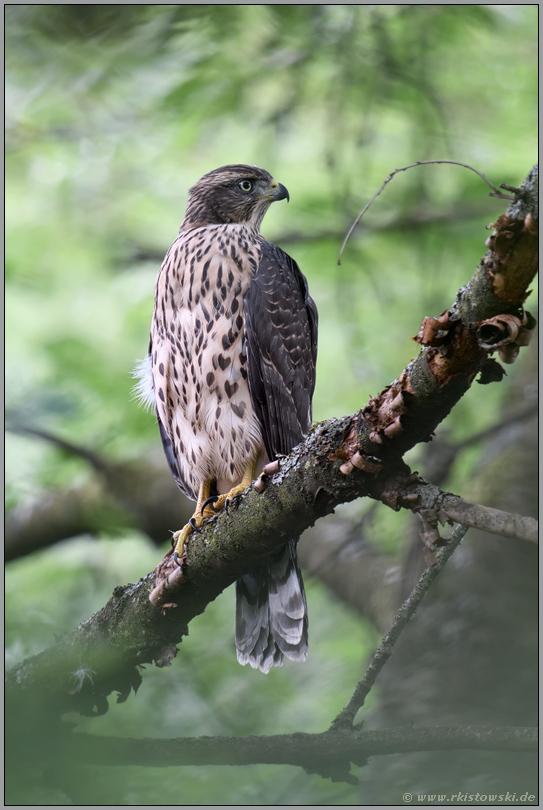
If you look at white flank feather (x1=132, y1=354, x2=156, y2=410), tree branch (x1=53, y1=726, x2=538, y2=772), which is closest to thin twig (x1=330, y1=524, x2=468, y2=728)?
tree branch (x1=53, y1=726, x2=538, y2=772)

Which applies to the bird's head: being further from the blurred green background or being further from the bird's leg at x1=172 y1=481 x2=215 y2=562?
the bird's leg at x1=172 y1=481 x2=215 y2=562

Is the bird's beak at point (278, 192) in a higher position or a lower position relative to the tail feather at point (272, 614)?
higher

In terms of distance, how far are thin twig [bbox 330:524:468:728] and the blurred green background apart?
1.14 metres

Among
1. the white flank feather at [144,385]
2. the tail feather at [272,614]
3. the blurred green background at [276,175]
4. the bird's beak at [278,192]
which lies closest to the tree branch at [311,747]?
the tail feather at [272,614]

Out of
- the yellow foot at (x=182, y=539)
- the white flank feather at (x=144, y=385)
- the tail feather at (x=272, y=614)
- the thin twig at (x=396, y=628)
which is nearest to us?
the thin twig at (x=396, y=628)

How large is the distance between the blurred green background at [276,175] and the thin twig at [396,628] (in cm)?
114

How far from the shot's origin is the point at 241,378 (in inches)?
103

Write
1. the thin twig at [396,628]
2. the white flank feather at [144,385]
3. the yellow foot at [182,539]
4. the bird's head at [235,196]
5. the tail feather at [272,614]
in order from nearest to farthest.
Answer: the thin twig at [396,628] → the yellow foot at [182,539] → the tail feather at [272,614] → the white flank feather at [144,385] → the bird's head at [235,196]

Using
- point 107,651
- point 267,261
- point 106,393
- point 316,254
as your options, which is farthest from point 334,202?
point 107,651

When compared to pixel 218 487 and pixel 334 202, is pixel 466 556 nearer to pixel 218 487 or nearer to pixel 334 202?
pixel 218 487

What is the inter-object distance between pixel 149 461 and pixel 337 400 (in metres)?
1.17

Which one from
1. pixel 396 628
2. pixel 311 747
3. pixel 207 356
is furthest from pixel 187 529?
pixel 396 628

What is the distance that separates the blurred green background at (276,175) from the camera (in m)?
3.49

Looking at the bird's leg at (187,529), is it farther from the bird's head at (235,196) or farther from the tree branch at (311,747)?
the bird's head at (235,196)
